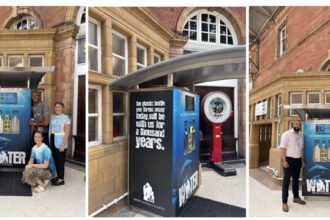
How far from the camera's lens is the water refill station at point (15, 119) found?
6.66 feet

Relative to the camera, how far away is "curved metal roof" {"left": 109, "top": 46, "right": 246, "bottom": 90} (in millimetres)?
1571

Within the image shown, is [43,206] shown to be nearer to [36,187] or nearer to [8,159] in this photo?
[36,187]

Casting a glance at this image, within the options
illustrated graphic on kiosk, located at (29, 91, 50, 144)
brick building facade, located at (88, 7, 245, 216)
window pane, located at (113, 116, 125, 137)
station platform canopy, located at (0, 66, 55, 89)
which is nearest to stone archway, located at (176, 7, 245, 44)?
brick building facade, located at (88, 7, 245, 216)

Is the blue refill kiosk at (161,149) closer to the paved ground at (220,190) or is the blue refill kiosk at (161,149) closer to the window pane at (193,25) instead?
the paved ground at (220,190)

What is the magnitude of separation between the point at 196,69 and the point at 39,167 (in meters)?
1.48

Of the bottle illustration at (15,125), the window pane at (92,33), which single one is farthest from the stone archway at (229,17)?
the bottle illustration at (15,125)

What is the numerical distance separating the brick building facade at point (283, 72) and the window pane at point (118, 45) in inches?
37.6

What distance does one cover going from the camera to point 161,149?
1.69 meters

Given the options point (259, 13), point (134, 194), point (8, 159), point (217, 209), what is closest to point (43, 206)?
point (8, 159)

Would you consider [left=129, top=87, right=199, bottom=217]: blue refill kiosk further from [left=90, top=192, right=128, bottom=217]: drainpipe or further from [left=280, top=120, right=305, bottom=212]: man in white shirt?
[left=280, top=120, right=305, bottom=212]: man in white shirt

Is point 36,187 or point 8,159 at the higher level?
point 8,159

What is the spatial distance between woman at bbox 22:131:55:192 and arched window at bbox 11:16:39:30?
85 cm

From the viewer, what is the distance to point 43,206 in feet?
6.12

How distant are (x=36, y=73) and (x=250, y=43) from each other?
5.47 feet
